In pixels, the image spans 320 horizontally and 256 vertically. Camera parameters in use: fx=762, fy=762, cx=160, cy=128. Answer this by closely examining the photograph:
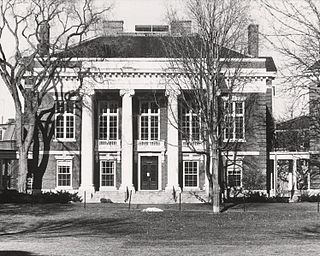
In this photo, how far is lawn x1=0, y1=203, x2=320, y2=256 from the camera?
857 inches

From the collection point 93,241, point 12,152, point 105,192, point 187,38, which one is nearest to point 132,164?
point 105,192

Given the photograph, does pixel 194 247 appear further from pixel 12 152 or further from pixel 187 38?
pixel 12 152

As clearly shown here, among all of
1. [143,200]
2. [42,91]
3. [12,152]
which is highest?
[42,91]

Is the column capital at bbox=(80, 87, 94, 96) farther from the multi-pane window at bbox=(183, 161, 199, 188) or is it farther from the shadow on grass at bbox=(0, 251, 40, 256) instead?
the shadow on grass at bbox=(0, 251, 40, 256)

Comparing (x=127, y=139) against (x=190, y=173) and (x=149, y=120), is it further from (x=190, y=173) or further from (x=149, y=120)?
(x=190, y=173)

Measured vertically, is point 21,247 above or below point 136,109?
below

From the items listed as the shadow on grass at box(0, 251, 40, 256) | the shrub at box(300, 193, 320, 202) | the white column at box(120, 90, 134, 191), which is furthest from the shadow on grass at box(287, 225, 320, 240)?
the white column at box(120, 90, 134, 191)

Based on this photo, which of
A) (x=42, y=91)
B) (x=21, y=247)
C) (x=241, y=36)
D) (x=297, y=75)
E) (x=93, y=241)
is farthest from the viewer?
(x=42, y=91)

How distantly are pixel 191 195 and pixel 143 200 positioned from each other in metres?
3.49

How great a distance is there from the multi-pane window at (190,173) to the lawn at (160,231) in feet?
34.0

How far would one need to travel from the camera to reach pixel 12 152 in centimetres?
5772

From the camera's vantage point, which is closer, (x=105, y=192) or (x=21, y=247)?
(x=21, y=247)

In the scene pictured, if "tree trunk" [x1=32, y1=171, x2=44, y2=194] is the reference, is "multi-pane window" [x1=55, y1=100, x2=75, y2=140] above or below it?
above

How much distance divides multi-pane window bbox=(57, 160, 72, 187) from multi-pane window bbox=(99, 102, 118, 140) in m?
3.23
